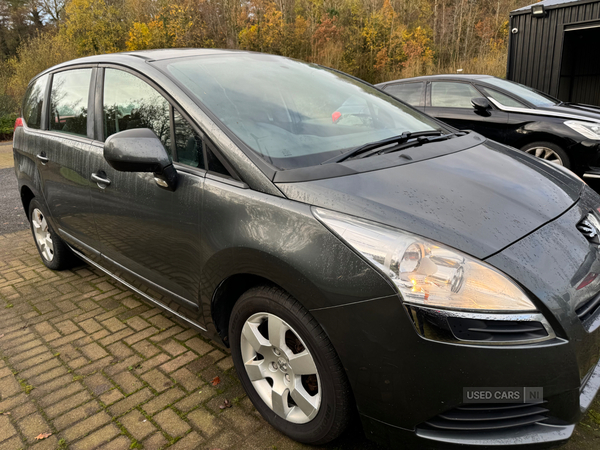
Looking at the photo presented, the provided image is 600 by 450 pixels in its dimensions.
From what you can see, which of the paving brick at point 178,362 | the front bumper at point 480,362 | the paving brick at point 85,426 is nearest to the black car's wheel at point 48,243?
the paving brick at point 178,362

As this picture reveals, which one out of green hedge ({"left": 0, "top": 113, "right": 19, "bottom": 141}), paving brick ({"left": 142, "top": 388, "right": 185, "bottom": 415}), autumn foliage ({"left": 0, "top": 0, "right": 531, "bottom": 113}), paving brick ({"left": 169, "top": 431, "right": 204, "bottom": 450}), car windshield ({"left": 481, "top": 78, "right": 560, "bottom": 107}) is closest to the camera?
paving brick ({"left": 169, "top": 431, "right": 204, "bottom": 450})

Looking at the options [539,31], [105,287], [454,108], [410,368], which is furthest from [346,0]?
[410,368]

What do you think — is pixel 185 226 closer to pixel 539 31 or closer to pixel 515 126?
pixel 515 126

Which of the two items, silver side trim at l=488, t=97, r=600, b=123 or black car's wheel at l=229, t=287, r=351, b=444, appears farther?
silver side trim at l=488, t=97, r=600, b=123

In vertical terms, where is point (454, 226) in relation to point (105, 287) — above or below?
above

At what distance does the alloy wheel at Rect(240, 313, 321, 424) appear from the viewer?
1.85 metres

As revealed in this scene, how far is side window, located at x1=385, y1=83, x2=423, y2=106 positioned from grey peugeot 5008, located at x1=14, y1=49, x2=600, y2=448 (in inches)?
189

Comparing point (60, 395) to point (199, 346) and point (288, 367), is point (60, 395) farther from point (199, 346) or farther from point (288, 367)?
point (288, 367)

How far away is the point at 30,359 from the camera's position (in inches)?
112

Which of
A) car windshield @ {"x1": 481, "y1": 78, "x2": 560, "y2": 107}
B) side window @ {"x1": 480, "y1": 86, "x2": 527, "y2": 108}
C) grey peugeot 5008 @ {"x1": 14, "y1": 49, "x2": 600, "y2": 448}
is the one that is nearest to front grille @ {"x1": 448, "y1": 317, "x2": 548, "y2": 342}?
grey peugeot 5008 @ {"x1": 14, "y1": 49, "x2": 600, "y2": 448}

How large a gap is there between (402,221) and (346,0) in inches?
1180

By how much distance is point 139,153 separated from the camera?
2.12 meters

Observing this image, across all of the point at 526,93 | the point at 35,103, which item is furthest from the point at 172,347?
the point at 526,93

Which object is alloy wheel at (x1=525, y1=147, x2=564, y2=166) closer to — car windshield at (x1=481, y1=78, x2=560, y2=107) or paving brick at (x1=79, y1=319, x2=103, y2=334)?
car windshield at (x1=481, y1=78, x2=560, y2=107)
